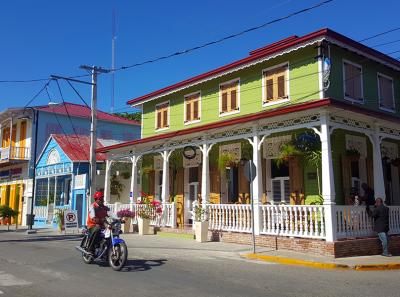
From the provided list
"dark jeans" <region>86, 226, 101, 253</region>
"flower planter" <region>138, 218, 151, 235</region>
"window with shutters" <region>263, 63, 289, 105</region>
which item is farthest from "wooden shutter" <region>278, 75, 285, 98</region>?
"dark jeans" <region>86, 226, 101, 253</region>

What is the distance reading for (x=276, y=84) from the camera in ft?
55.9

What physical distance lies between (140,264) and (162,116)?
13180 mm

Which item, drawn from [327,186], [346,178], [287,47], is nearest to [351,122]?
[327,186]

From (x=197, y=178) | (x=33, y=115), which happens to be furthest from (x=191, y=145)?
(x=33, y=115)

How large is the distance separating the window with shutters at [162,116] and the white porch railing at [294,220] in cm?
937

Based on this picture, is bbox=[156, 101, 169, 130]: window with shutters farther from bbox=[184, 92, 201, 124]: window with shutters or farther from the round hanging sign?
the round hanging sign

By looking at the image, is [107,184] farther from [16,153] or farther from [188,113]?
[16,153]

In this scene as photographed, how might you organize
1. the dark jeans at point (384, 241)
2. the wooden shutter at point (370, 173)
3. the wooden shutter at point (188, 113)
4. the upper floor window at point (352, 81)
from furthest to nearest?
the wooden shutter at point (188, 113)
the wooden shutter at point (370, 173)
the upper floor window at point (352, 81)
the dark jeans at point (384, 241)

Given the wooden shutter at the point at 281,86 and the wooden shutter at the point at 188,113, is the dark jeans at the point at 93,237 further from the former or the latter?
the wooden shutter at the point at 188,113

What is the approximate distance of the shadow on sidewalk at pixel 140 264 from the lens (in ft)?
31.6

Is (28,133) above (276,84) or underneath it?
above

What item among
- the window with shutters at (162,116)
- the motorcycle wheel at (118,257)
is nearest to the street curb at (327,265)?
the motorcycle wheel at (118,257)

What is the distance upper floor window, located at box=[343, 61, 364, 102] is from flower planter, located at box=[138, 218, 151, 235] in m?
9.38

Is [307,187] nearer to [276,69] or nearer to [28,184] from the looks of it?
[276,69]
